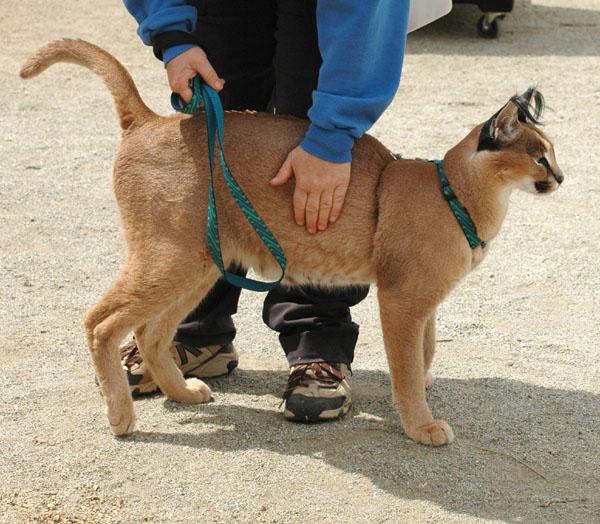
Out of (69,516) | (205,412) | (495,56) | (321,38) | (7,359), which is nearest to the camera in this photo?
(69,516)

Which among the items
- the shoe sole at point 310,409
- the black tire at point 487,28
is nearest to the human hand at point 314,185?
the shoe sole at point 310,409

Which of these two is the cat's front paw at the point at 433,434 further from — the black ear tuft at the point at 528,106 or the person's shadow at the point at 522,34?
the person's shadow at the point at 522,34

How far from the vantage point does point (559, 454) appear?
138 inches

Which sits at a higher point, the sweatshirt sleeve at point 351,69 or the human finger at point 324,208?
the sweatshirt sleeve at point 351,69

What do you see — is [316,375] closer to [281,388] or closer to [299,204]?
[281,388]

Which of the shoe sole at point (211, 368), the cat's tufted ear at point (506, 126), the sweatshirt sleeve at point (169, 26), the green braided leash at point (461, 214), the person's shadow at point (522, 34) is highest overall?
the sweatshirt sleeve at point (169, 26)

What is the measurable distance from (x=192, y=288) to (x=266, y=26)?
0.97m

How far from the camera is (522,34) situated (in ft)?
31.7

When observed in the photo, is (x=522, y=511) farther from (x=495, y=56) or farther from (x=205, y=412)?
(x=495, y=56)

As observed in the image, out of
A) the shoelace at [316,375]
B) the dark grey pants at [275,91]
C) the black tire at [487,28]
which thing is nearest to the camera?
the dark grey pants at [275,91]

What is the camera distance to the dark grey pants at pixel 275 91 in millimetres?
3598

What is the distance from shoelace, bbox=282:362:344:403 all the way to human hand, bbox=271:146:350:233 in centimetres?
57

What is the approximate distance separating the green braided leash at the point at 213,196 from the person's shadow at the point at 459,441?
0.52 m

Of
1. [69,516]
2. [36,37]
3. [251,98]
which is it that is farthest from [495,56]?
[69,516]
